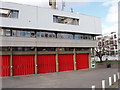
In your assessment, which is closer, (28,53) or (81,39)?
(28,53)

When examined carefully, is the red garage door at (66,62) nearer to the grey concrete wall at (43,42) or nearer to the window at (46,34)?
the grey concrete wall at (43,42)

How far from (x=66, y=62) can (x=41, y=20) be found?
7514 millimetres

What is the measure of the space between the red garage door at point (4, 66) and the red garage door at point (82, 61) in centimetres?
1105

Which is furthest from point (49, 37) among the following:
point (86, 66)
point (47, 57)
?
point (86, 66)

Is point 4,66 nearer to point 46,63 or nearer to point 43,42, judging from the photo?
point 46,63

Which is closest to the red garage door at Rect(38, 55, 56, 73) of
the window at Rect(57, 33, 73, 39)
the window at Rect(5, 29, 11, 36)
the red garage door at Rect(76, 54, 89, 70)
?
the window at Rect(57, 33, 73, 39)

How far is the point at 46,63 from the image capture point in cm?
2136

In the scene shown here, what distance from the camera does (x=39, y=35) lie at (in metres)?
21.2

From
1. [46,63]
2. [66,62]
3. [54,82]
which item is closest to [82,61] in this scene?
[66,62]

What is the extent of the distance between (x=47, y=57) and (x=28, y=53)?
2.94 m

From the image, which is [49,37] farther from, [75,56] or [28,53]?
[75,56]

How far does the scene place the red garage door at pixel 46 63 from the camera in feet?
68.4

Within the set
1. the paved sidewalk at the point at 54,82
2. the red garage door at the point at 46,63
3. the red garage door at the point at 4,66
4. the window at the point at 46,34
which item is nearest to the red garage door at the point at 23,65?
the red garage door at the point at 4,66

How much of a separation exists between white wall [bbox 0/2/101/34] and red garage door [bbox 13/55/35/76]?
4062mm
